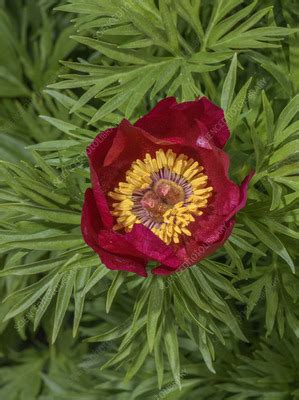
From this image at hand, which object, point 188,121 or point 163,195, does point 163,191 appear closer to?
point 163,195

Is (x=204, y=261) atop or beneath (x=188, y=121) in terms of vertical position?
beneath

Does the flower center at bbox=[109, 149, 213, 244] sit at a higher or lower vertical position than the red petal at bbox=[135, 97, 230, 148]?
lower

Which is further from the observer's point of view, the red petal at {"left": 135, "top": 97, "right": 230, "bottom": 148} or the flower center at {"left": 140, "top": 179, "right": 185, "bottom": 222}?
the flower center at {"left": 140, "top": 179, "right": 185, "bottom": 222}

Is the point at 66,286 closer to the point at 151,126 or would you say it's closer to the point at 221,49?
the point at 151,126

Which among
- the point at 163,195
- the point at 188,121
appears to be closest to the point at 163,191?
the point at 163,195

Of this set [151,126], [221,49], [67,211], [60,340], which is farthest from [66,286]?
[60,340]

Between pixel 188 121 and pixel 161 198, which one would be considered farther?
pixel 161 198
